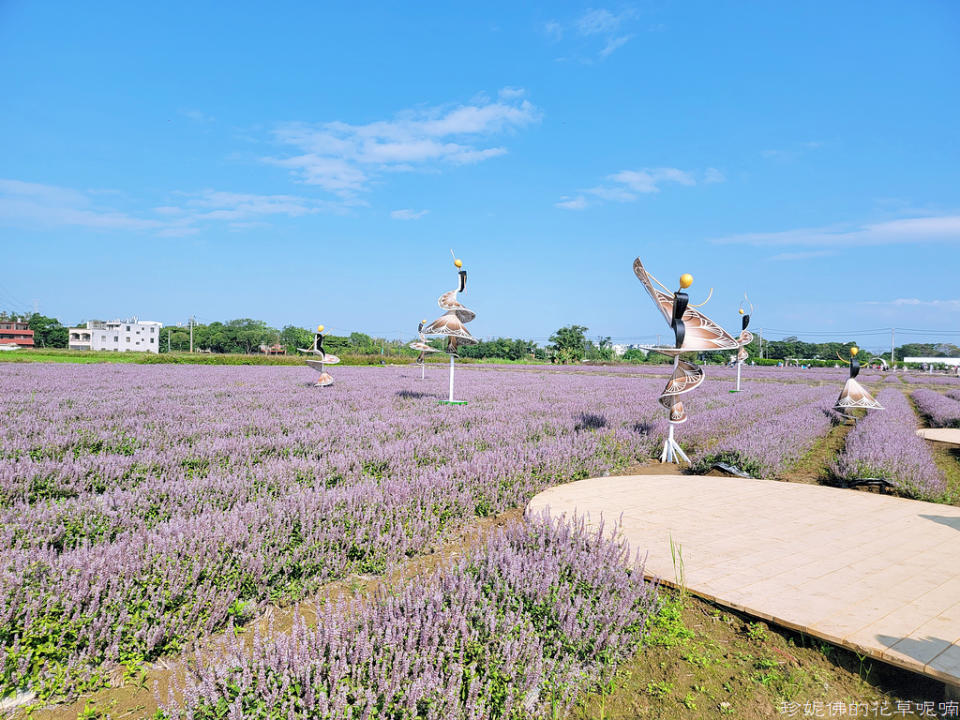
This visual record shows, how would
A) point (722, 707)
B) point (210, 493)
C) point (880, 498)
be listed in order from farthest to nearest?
point (880, 498) < point (210, 493) < point (722, 707)

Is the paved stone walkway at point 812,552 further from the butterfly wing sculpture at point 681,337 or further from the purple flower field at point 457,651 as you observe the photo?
the butterfly wing sculpture at point 681,337

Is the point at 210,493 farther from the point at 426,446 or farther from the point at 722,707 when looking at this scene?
the point at 722,707

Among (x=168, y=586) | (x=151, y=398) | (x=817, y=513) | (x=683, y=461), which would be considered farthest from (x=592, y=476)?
(x=151, y=398)

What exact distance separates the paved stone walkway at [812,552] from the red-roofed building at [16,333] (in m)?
106

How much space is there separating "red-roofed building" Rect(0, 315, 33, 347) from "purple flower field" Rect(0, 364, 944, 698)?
9706 centimetres

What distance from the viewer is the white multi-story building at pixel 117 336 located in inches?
3369

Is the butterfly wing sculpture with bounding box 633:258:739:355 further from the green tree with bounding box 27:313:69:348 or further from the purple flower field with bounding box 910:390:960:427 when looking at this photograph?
the green tree with bounding box 27:313:69:348

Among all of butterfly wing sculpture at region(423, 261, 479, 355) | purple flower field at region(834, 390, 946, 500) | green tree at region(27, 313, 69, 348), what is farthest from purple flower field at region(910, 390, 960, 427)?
green tree at region(27, 313, 69, 348)

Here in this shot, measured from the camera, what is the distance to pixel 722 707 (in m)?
1.86

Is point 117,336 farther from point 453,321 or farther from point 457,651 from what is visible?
point 457,651

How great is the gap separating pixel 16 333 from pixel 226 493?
348ft

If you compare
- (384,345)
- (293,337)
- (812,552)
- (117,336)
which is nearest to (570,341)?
(384,345)

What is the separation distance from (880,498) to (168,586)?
541 cm

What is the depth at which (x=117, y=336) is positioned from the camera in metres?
86.0
